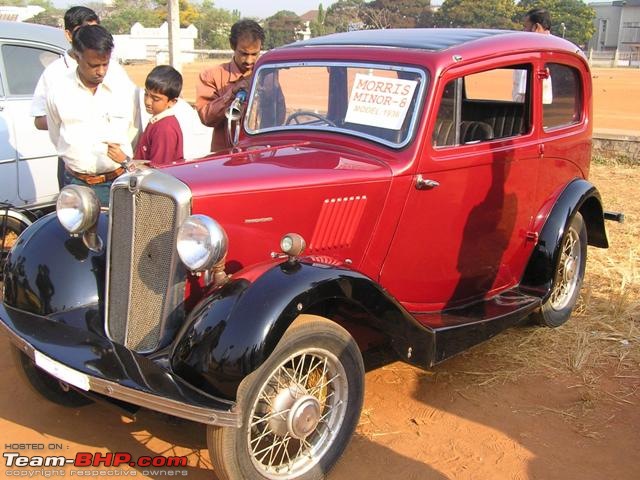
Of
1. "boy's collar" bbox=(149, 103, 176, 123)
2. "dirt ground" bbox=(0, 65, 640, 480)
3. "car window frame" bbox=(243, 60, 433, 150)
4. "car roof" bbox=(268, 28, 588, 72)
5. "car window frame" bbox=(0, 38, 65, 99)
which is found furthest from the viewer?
"car window frame" bbox=(0, 38, 65, 99)

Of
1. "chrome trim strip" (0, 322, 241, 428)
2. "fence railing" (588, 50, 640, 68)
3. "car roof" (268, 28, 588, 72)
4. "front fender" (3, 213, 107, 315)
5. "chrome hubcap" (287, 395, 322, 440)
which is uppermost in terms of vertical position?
"fence railing" (588, 50, 640, 68)

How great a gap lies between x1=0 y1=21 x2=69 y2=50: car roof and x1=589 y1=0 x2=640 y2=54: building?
2519 inches

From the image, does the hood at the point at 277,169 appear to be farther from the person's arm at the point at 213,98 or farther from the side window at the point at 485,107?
the person's arm at the point at 213,98

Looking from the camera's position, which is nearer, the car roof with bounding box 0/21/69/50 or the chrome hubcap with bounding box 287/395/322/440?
the chrome hubcap with bounding box 287/395/322/440

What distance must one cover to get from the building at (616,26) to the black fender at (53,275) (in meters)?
66.4

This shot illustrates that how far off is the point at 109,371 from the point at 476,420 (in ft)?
6.12

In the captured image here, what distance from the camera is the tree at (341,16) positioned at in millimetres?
52781

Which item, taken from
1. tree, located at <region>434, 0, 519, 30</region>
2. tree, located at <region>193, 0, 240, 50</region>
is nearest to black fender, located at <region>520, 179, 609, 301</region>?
tree, located at <region>434, 0, 519, 30</region>

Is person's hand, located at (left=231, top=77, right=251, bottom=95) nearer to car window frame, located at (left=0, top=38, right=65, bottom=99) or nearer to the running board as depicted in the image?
the running board

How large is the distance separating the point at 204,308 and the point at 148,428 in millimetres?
1024

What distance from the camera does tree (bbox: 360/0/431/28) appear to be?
48.2 m

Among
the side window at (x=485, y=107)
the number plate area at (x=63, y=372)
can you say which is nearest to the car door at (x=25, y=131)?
the number plate area at (x=63, y=372)

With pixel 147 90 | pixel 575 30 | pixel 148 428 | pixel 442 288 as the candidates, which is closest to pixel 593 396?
pixel 442 288

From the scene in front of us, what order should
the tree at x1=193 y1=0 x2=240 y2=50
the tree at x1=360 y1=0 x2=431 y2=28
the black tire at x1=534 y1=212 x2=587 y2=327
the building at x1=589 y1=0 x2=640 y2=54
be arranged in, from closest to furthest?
the black tire at x1=534 y1=212 x2=587 y2=327 → the tree at x1=360 y1=0 x2=431 y2=28 → the tree at x1=193 y1=0 x2=240 y2=50 → the building at x1=589 y1=0 x2=640 y2=54
